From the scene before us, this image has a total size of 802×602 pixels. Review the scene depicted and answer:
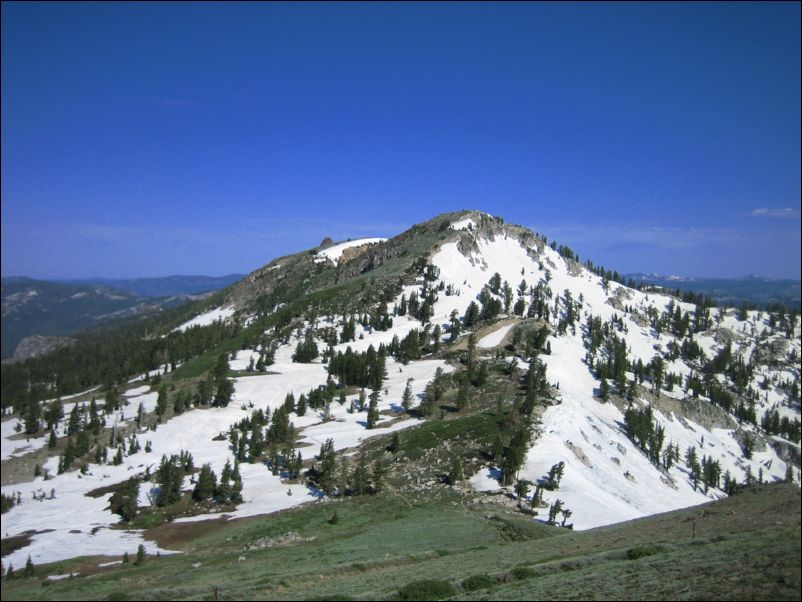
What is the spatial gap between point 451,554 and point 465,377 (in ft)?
227

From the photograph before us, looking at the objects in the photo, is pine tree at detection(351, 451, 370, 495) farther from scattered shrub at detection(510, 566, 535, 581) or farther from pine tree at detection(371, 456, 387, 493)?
scattered shrub at detection(510, 566, 535, 581)

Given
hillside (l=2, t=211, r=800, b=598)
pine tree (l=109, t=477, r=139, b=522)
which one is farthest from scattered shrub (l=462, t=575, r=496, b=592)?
pine tree (l=109, t=477, r=139, b=522)

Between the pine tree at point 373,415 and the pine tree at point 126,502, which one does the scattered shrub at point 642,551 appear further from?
the pine tree at point 373,415

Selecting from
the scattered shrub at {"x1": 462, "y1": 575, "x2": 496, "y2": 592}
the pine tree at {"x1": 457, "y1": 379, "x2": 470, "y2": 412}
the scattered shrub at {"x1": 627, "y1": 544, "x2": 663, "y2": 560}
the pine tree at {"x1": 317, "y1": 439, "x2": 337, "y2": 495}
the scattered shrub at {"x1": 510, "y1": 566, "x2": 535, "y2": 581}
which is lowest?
the pine tree at {"x1": 317, "y1": 439, "x2": 337, "y2": 495}

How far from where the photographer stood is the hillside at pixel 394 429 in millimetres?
59250

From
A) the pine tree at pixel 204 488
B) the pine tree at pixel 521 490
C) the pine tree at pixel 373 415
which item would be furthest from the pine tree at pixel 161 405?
the pine tree at pixel 521 490

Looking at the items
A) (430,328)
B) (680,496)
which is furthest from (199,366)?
(680,496)

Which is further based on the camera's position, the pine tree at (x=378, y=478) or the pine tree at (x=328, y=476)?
the pine tree at (x=328, y=476)

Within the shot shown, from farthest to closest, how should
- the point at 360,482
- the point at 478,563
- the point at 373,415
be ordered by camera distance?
the point at 373,415 < the point at 360,482 < the point at 478,563

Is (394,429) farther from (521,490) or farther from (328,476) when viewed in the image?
(521,490)

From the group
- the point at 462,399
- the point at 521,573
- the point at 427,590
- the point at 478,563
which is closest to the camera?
the point at 427,590

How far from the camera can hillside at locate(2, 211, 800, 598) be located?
59.2 m

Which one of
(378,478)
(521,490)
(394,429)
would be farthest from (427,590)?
(394,429)

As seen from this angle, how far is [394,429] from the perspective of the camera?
298ft
